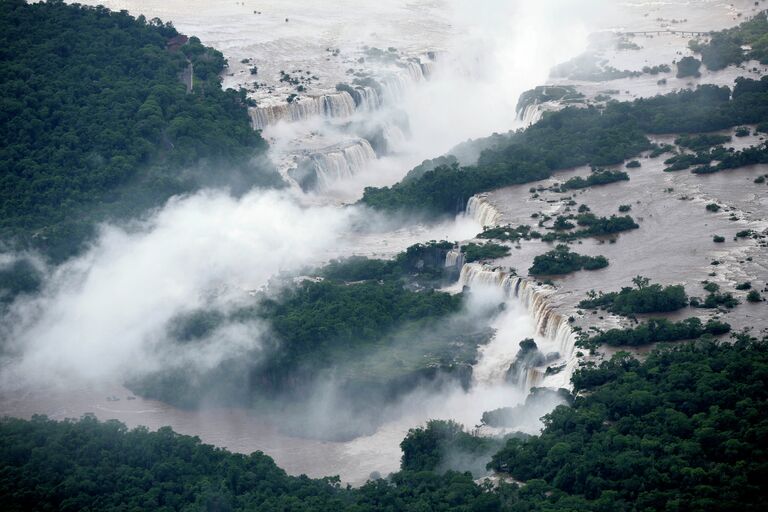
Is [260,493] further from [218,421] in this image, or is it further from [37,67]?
[37,67]

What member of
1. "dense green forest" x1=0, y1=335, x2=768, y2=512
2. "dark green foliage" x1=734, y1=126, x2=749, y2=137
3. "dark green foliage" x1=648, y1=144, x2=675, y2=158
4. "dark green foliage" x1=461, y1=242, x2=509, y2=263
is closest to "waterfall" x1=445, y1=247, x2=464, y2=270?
"dark green foliage" x1=461, y1=242, x2=509, y2=263

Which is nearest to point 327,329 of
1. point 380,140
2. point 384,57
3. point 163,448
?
point 163,448

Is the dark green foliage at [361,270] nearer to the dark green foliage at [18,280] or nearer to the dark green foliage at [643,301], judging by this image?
the dark green foliage at [643,301]

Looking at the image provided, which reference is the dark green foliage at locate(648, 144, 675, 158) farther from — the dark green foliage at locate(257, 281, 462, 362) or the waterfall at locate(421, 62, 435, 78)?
the waterfall at locate(421, 62, 435, 78)

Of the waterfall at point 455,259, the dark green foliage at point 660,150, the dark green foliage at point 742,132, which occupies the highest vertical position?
the dark green foliage at point 742,132

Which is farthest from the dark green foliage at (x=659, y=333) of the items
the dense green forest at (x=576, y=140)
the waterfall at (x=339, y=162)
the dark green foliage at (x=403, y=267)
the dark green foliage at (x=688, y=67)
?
the dark green foliage at (x=688, y=67)
